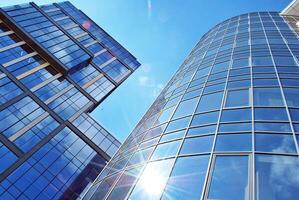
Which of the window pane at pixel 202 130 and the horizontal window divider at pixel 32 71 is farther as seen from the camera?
the horizontal window divider at pixel 32 71

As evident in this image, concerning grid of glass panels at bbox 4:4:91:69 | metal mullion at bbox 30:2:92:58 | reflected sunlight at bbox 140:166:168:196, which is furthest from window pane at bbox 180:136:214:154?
metal mullion at bbox 30:2:92:58

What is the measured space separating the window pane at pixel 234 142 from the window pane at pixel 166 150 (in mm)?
2149

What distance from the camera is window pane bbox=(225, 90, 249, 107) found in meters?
17.2

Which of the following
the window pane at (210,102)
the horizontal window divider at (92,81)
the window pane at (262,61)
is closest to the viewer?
the window pane at (210,102)

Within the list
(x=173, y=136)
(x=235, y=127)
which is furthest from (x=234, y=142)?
(x=173, y=136)

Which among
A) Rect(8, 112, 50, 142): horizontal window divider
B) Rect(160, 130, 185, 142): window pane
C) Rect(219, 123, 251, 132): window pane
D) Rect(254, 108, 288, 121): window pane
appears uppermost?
Rect(8, 112, 50, 142): horizontal window divider

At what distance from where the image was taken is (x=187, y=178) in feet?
41.9

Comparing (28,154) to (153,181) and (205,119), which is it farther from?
(153,181)

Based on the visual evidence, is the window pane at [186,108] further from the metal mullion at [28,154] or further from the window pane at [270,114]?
the metal mullion at [28,154]

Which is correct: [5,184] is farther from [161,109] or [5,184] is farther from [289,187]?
[289,187]

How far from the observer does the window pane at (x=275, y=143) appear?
12734mm

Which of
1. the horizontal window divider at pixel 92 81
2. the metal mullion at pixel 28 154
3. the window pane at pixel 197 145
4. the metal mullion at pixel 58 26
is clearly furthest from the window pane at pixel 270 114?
the metal mullion at pixel 58 26

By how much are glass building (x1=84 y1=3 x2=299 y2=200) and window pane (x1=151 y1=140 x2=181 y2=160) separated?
68 millimetres

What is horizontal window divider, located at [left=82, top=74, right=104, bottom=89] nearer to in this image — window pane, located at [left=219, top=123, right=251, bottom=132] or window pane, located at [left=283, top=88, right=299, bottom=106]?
window pane, located at [left=283, top=88, right=299, bottom=106]
